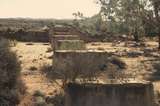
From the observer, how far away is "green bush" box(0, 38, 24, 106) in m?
15.4

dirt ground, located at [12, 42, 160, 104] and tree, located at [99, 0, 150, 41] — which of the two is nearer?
dirt ground, located at [12, 42, 160, 104]

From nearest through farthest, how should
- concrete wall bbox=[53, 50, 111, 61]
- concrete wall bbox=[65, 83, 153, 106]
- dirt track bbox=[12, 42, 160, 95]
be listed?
1. concrete wall bbox=[65, 83, 153, 106]
2. dirt track bbox=[12, 42, 160, 95]
3. concrete wall bbox=[53, 50, 111, 61]

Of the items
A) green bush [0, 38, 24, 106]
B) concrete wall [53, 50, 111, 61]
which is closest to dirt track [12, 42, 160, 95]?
green bush [0, 38, 24, 106]

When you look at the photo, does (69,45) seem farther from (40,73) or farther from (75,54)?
(75,54)

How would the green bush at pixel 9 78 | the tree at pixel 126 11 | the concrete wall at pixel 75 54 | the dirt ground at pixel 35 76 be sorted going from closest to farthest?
the green bush at pixel 9 78 < the dirt ground at pixel 35 76 < the concrete wall at pixel 75 54 < the tree at pixel 126 11

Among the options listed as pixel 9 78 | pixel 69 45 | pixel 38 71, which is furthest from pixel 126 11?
pixel 9 78

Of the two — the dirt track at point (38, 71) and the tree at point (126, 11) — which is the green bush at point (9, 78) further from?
the tree at point (126, 11)

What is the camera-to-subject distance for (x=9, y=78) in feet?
53.5

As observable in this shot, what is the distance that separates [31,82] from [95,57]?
380cm

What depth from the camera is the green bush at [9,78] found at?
15407 mm

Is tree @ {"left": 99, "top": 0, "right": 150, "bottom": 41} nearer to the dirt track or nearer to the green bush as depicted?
the dirt track

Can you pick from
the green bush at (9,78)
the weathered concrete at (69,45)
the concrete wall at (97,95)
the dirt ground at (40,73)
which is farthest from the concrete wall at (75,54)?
the concrete wall at (97,95)

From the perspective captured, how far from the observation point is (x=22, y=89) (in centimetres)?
1689

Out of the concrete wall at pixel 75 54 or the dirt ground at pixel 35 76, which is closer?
the dirt ground at pixel 35 76
